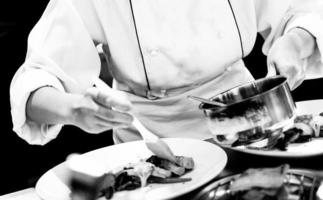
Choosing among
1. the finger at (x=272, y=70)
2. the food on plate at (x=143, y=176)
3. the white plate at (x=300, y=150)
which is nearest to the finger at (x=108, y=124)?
the food on plate at (x=143, y=176)

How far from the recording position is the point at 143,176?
1.20 m

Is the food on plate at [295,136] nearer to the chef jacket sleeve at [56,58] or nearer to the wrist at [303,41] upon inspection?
the wrist at [303,41]

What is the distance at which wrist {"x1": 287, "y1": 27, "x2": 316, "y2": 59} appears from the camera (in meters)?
1.54

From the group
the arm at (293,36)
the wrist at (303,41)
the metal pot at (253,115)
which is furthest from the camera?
the wrist at (303,41)

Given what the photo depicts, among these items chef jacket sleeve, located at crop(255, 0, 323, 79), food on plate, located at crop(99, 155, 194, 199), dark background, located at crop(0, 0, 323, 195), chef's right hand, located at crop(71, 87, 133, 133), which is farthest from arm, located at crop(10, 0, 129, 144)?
dark background, located at crop(0, 0, 323, 195)

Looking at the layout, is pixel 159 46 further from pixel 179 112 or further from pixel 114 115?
pixel 114 115

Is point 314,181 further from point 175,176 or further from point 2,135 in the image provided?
point 2,135

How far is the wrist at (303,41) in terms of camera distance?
1.54m

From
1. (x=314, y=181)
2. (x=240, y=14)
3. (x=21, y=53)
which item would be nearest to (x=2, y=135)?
(x=21, y=53)

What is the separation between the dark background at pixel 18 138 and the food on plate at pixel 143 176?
7.78ft

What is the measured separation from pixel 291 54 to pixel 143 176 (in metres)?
0.66

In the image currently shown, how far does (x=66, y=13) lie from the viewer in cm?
170

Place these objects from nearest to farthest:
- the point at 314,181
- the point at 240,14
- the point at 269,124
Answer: the point at 314,181 → the point at 269,124 → the point at 240,14

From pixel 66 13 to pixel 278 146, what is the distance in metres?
0.95
